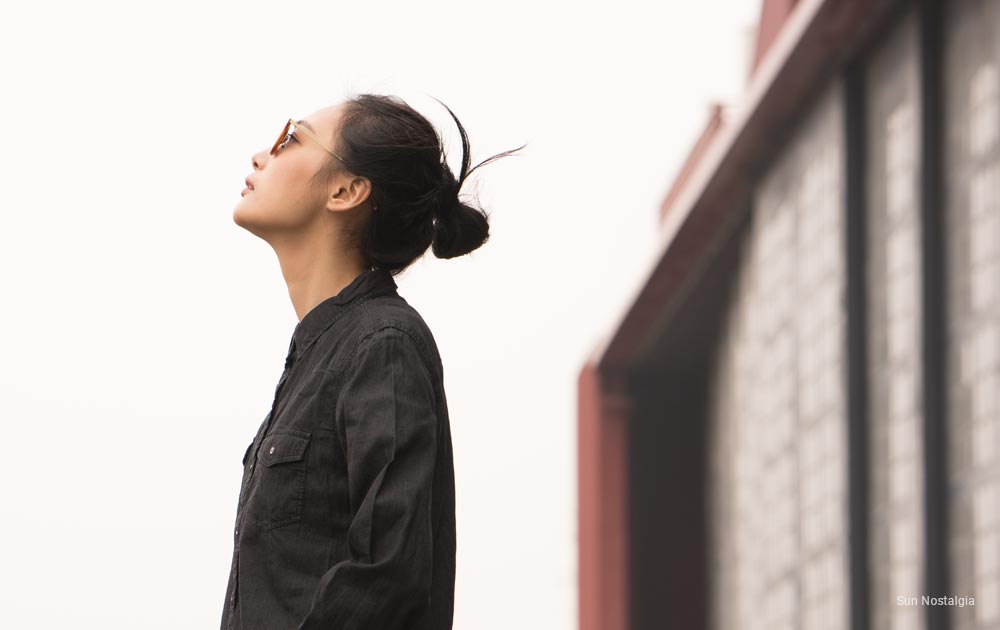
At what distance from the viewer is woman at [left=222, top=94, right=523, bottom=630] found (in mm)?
2502

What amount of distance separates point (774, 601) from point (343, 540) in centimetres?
1232

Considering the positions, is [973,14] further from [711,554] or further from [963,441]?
[711,554]

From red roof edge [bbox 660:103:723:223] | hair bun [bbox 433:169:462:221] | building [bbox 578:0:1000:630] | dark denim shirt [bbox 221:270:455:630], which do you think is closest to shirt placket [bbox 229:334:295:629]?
dark denim shirt [bbox 221:270:455:630]

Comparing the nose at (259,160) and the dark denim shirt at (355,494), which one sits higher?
the nose at (259,160)

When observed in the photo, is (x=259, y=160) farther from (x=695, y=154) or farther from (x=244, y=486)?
(x=695, y=154)

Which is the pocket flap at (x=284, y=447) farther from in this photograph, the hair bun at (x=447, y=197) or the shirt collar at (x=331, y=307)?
the hair bun at (x=447, y=197)

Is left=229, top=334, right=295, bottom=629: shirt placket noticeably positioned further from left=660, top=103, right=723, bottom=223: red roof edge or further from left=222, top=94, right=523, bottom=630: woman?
left=660, top=103, right=723, bottom=223: red roof edge

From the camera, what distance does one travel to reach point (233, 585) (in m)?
2.71

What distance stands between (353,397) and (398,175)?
540mm

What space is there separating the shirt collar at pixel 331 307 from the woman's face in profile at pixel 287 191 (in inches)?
6.0

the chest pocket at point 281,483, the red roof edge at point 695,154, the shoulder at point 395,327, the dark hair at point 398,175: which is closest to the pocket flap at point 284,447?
the chest pocket at point 281,483

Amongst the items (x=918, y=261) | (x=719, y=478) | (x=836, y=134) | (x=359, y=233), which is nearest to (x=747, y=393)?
(x=719, y=478)

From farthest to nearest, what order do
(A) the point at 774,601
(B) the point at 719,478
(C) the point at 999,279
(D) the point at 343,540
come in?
(B) the point at 719,478, (A) the point at 774,601, (C) the point at 999,279, (D) the point at 343,540

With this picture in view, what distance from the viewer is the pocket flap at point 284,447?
8.77ft
